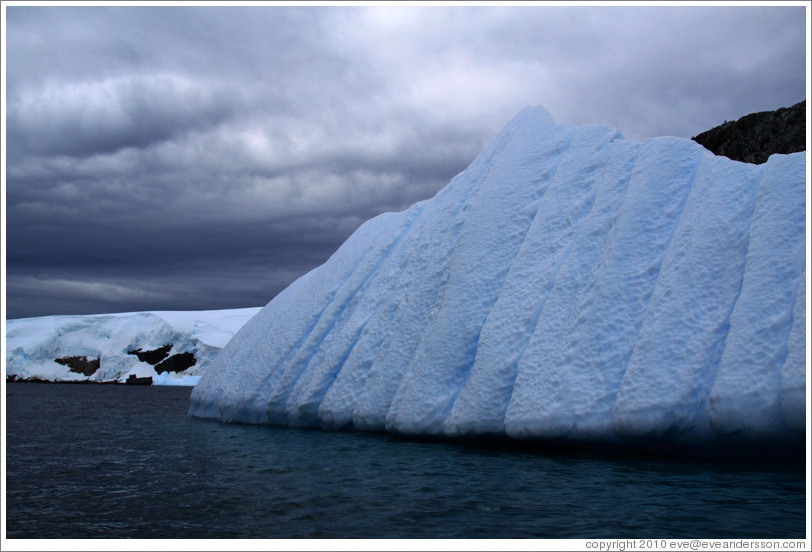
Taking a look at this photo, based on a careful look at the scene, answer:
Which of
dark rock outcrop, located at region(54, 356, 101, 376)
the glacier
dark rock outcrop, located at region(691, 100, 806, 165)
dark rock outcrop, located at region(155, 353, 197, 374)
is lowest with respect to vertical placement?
dark rock outcrop, located at region(54, 356, 101, 376)

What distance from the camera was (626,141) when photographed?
10555 mm

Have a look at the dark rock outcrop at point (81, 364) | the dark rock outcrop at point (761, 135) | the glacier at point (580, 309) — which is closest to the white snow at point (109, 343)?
the dark rock outcrop at point (81, 364)

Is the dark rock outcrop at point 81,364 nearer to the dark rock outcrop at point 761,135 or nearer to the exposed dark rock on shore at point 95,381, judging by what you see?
the exposed dark rock on shore at point 95,381

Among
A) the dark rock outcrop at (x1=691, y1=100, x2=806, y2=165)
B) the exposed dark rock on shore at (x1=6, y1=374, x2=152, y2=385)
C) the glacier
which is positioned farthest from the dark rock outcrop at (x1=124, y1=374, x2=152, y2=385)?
the dark rock outcrop at (x1=691, y1=100, x2=806, y2=165)

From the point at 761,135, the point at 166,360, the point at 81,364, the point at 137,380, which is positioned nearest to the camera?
the point at 761,135

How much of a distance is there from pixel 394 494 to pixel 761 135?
1343cm

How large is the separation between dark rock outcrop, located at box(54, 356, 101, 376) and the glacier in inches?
1865

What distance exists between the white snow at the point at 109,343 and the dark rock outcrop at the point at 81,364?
0.27 m

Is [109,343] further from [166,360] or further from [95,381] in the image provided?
[166,360]

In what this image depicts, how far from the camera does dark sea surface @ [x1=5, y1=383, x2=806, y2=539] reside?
15.3ft

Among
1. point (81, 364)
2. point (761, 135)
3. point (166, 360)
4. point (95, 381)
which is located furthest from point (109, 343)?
point (761, 135)

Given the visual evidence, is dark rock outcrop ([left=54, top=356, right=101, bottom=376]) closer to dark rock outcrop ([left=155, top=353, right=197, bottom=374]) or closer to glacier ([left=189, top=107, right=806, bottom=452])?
dark rock outcrop ([left=155, top=353, right=197, bottom=374])

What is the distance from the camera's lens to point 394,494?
588 centimetres

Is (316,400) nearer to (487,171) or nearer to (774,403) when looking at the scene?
(487,171)
